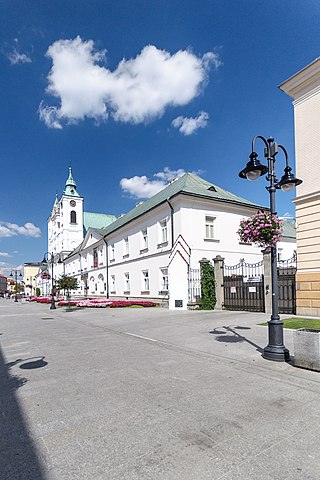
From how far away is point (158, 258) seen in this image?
87.5ft

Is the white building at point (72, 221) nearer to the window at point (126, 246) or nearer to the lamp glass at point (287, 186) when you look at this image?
the window at point (126, 246)

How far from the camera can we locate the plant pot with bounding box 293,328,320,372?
603 cm

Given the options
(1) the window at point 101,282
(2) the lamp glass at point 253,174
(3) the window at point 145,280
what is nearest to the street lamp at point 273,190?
(2) the lamp glass at point 253,174

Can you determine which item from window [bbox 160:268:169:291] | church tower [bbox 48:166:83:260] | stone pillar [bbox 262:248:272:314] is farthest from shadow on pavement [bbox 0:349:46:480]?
church tower [bbox 48:166:83:260]

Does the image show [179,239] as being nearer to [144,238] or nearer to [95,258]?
[144,238]

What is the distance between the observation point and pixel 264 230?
7.14m

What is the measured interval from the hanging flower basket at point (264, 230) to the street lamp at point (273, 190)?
21 centimetres

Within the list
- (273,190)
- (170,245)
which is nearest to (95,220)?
(170,245)

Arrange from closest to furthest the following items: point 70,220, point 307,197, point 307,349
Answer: point 307,349 → point 307,197 → point 70,220

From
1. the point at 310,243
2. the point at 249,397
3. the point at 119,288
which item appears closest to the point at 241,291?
the point at 310,243

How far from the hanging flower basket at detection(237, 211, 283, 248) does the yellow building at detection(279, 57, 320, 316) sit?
8.55 metres

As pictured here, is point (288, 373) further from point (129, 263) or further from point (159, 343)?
point (129, 263)

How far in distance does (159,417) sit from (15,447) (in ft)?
5.83

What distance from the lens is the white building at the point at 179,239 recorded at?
2320 centimetres
